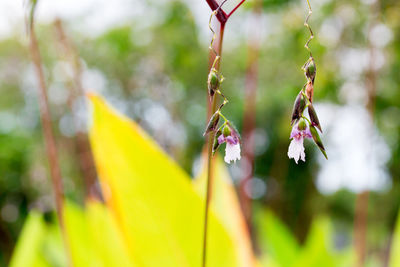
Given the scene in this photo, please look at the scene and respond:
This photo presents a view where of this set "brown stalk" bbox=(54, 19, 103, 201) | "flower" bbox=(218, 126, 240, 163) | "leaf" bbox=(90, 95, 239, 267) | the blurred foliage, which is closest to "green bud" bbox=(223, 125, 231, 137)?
"flower" bbox=(218, 126, 240, 163)

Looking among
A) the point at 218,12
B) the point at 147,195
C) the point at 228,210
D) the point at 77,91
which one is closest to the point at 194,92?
the point at 77,91

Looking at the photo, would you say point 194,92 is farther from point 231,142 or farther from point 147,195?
point 231,142

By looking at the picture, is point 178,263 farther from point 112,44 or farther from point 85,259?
point 112,44

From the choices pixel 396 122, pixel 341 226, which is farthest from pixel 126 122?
pixel 341 226

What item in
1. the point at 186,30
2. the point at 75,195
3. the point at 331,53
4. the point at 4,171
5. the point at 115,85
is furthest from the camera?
the point at 115,85

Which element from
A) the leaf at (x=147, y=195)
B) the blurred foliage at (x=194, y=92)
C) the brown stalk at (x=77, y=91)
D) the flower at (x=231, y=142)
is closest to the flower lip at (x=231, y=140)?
the flower at (x=231, y=142)

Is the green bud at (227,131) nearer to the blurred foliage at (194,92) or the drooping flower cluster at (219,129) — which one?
the drooping flower cluster at (219,129)

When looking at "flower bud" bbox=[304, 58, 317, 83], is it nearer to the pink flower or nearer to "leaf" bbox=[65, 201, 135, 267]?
the pink flower
